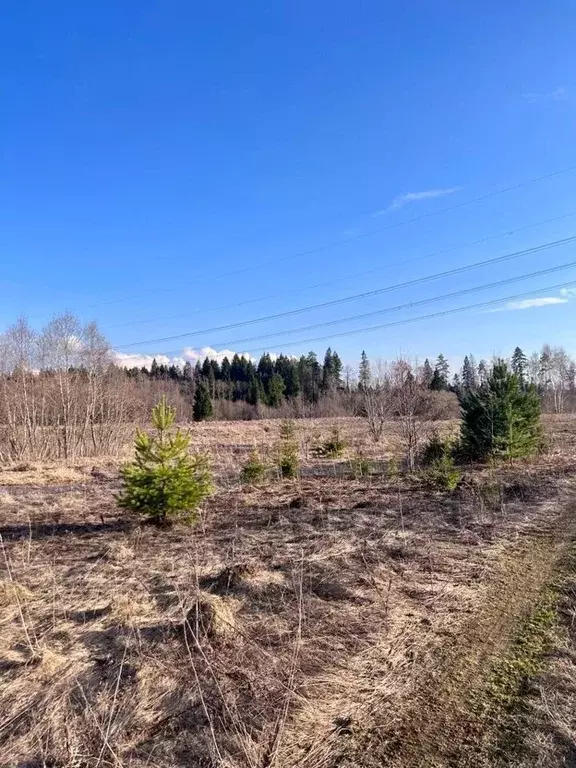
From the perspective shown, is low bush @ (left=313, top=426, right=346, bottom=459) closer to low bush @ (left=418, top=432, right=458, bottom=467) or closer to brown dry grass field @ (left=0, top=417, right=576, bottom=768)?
low bush @ (left=418, top=432, right=458, bottom=467)

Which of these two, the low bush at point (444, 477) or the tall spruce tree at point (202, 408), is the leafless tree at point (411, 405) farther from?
the tall spruce tree at point (202, 408)

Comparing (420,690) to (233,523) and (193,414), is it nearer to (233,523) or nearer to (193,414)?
(233,523)

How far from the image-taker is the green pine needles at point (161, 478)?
8523 mm

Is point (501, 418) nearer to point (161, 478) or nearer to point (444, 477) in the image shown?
point (444, 477)

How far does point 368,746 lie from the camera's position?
2.86 metres

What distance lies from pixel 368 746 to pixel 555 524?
6.13 m

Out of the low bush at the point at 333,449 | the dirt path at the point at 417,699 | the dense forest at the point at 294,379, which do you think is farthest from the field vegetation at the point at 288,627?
the dense forest at the point at 294,379

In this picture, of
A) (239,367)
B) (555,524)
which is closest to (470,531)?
(555,524)

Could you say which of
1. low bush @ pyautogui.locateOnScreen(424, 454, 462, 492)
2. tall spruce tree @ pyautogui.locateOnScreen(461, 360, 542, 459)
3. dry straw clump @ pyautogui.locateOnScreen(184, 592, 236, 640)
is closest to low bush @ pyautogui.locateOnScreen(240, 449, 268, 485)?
low bush @ pyautogui.locateOnScreen(424, 454, 462, 492)

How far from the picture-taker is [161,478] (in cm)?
845

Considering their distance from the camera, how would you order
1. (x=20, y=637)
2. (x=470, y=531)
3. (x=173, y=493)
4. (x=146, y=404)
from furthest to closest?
Result: 1. (x=146, y=404)
2. (x=173, y=493)
3. (x=470, y=531)
4. (x=20, y=637)

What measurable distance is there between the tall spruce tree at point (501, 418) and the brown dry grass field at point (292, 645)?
6.46 meters

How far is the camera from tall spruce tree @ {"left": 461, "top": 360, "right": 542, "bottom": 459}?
15.0 m

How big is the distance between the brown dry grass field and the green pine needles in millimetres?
508
